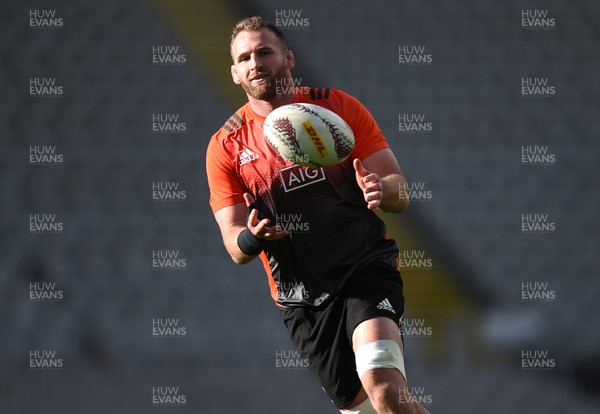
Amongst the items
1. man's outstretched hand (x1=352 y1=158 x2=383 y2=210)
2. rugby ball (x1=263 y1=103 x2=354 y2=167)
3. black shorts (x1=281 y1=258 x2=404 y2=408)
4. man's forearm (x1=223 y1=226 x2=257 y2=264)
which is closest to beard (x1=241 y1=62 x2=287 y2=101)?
rugby ball (x1=263 y1=103 x2=354 y2=167)

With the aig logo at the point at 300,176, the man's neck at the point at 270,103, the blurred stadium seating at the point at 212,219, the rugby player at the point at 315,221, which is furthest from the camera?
the blurred stadium seating at the point at 212,219

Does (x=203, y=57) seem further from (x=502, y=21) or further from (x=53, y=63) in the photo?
(x=502, y=21)

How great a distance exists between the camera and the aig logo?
373 centimetres

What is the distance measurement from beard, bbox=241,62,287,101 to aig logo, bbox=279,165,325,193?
35cm

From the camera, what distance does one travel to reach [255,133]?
12.7 ft

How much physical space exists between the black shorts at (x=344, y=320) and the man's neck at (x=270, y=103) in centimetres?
82

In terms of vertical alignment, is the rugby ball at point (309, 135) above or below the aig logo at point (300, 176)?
above

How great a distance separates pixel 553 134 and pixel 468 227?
43.0 inches

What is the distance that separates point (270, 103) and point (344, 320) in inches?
40.0

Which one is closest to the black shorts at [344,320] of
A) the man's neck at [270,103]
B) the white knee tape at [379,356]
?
the white knee tape at [379,356]

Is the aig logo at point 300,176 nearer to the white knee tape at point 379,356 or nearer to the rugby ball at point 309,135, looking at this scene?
the rugby ball at point 309,135

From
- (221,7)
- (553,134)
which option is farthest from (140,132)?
(553,134)

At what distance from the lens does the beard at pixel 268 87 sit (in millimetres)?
3803

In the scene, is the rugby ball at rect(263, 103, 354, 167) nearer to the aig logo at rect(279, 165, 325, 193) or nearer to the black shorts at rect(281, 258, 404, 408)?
the aig logo at rect(279, 165, 325, 193)
